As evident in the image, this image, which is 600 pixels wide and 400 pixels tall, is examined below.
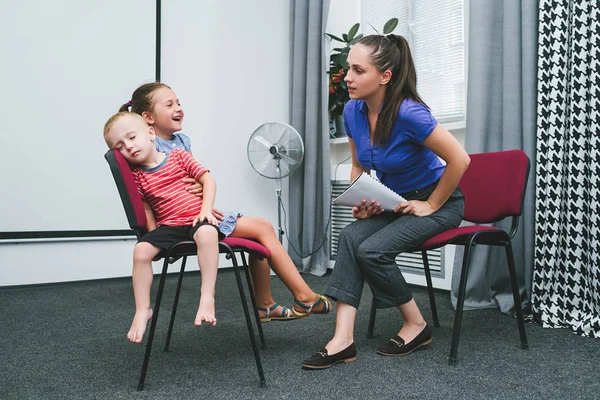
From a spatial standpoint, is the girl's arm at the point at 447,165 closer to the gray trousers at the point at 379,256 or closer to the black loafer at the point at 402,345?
→ the gray trousers at the point at 379,256

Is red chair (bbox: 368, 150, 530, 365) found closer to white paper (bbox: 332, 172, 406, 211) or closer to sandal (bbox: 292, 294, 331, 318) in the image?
white paper (bbox: 332, 172, 406, 211)

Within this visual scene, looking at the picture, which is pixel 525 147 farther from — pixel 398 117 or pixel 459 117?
pixel 398 117

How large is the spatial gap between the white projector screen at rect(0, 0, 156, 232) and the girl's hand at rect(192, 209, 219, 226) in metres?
1.94

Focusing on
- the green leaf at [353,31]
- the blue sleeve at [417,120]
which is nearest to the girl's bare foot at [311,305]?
the blue sleeve at [417,120]

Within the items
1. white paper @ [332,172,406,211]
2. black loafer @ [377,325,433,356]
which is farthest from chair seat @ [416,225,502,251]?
black loafer @ [377,325,433,356]

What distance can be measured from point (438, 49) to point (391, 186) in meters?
1.76

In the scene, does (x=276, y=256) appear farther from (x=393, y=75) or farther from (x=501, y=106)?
(x=501, y=106)

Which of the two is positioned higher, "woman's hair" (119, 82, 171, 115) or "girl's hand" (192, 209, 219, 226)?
"woman's hair" (119, 82, 171, 115)

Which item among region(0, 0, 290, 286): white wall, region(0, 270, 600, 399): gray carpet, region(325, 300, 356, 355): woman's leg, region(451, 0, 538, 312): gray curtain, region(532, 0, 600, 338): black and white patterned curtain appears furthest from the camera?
region(0, 0, 290, 286): white wall

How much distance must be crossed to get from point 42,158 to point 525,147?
2.67m

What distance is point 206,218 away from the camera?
5.16 feet

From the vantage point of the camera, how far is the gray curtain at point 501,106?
7.84 feet

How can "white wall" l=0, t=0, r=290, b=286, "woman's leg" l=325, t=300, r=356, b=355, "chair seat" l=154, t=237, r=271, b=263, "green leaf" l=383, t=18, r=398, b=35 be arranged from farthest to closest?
1. "green leaf" l=383, t=18, r=398, b=35
2. "white wall" l=0, t=0, r=290, b=286
3. "woman's leg" l=325, t=300, r=356, b=355
4. "chair seat" l=154, t=237, r=271, b=263

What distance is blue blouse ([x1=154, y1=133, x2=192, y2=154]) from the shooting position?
5.89ft
